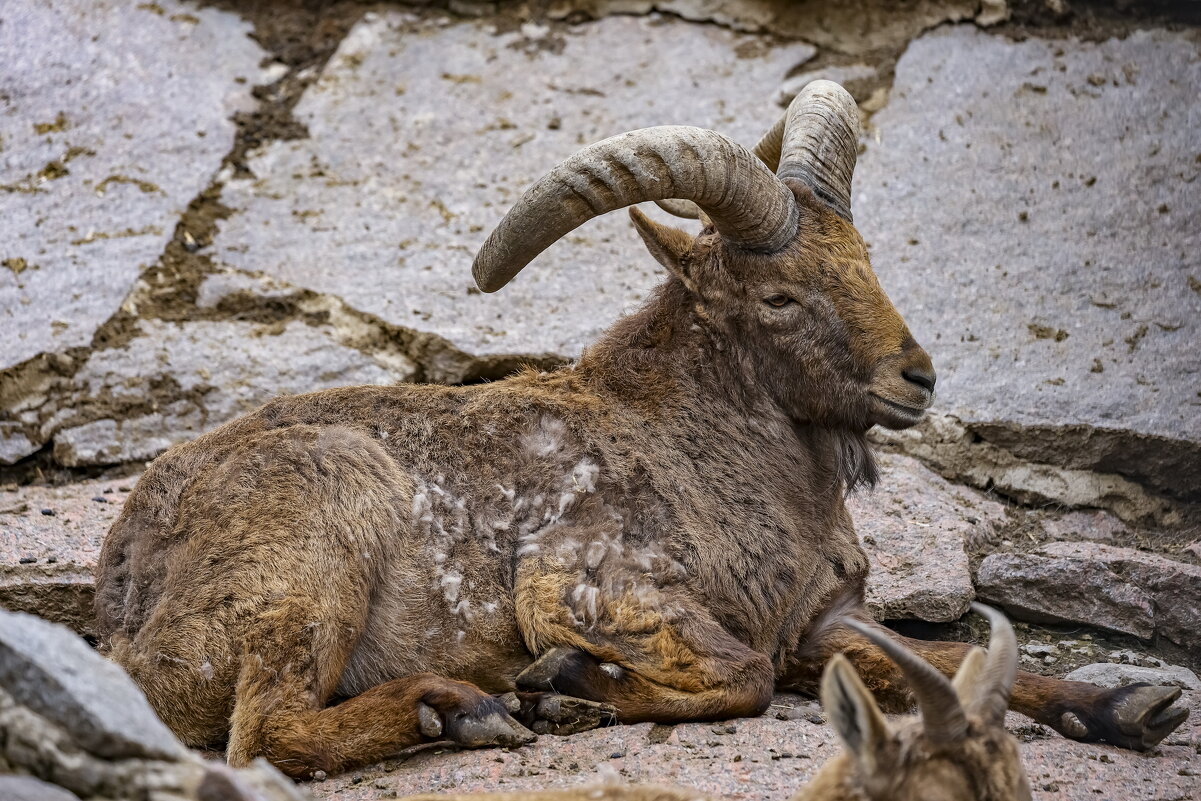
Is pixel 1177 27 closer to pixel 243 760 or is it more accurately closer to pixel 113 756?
pixel 243 760

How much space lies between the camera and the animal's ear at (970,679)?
3.92m

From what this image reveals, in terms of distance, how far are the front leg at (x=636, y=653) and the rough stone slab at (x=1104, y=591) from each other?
1958 millimetres

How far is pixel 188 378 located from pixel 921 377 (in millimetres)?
4771

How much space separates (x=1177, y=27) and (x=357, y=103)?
6.52 m

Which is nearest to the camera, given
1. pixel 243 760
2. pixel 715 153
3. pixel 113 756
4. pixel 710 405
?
pixel 113 756


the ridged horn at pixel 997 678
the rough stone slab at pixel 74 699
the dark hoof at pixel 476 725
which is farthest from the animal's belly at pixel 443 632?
the ridged horn at pixel 997 678

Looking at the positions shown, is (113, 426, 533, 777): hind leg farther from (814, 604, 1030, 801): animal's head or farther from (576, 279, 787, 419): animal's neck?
(814, 604, 1030, 801): animal's head

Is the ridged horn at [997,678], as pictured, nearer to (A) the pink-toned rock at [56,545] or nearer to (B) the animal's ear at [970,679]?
(B) the animal's ear at [970,679]

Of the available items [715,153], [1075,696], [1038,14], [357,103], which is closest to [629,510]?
[715,153]

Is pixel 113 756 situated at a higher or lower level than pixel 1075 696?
higher

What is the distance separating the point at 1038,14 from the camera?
10.7 metres

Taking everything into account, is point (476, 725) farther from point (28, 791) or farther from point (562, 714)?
point (28, 791)

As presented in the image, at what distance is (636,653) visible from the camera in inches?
217

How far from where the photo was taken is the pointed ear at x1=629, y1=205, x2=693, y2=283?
6.29 meters
